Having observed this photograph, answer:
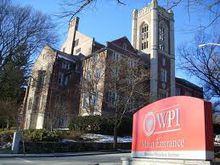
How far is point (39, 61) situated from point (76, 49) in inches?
275

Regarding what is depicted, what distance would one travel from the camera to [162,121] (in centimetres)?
1242

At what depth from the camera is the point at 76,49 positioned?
58.2 metres

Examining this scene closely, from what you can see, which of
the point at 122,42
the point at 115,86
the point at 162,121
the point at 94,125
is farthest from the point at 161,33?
the point at 162,121

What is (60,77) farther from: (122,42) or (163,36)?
(163,36)

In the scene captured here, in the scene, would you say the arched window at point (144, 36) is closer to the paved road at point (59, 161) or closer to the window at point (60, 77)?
the window at point (60, 77)

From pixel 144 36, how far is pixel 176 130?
54686 mm

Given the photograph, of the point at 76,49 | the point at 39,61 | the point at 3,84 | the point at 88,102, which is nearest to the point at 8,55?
the point at 3,84

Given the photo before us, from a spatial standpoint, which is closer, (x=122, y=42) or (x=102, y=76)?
(x=102, y=76)

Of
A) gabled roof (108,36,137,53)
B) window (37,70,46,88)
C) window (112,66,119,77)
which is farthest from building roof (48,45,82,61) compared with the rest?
window (112,66,119,77)

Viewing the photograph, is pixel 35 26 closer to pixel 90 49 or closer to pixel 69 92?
pixel 69 92

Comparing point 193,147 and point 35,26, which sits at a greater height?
point 35,26

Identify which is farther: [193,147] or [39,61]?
[39,61]

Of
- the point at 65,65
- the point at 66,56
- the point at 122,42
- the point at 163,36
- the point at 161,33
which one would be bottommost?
the point at 65,65

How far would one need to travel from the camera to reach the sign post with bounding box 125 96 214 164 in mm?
10234
